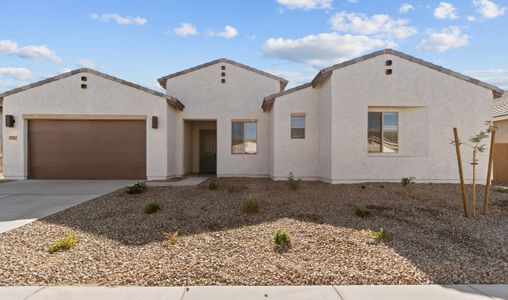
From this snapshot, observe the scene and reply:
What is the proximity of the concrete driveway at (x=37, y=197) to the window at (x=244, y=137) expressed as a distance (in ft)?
16.5

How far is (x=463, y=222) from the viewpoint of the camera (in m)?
6.31

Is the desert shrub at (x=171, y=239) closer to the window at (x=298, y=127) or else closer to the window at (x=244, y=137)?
the window at (x=298, y=127)

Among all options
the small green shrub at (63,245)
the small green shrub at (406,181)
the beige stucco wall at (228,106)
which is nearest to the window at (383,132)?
the small green shrub at (406,181)

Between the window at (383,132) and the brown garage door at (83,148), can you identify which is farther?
the brown garage door at (83,148)

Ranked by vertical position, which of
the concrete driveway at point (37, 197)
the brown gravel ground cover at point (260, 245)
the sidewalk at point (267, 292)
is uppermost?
the concrete driveway at point (37, 197)

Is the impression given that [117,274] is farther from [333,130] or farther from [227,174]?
[227,174]

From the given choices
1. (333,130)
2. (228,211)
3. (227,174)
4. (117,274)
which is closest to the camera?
(117,274)

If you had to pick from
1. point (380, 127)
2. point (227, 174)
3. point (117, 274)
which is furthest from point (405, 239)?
point (227, 174)

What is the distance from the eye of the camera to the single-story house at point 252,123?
35.8 feet

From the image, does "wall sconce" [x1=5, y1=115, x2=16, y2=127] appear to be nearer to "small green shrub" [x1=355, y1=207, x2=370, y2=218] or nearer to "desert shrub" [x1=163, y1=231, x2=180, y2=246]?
"desert shrub" [x1=163, y1=231, x2=180, y2=246]

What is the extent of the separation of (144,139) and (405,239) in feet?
36.0

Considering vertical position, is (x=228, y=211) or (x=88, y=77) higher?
(x=88, y=77)

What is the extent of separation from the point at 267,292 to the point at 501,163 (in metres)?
15.8

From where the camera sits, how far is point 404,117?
1127 cm
